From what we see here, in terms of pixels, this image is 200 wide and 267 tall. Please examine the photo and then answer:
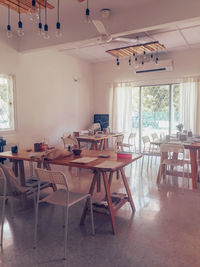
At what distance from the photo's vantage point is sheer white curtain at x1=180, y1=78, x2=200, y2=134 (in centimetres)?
601

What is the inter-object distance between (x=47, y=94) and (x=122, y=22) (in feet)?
9.10

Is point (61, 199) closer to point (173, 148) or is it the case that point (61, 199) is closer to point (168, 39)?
point (173, 148)

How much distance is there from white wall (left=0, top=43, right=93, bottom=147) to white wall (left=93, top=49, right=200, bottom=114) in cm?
38

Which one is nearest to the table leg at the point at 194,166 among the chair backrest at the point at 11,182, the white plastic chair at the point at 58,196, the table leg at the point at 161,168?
the table leg at the point at 161,168

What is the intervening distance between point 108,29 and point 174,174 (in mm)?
2912

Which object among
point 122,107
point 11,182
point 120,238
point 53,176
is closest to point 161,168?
point 120,238

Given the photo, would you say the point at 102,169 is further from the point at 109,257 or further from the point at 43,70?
the point at 43,70

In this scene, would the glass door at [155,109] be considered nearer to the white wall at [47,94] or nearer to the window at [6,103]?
the white wall at [47,94]

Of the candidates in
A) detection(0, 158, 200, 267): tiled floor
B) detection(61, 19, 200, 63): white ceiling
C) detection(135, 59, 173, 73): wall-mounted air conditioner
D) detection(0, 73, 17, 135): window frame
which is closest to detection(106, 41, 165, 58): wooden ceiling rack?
detection(61, 19, 200, 63): white ceiling

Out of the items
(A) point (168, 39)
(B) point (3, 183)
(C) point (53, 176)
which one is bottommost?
(B) point (3, 183)

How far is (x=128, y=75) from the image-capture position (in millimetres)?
6949

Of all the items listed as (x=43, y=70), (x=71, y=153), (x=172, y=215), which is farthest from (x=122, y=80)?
(x=172, y=215)

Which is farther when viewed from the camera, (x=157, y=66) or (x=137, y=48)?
(x=157, y=66)

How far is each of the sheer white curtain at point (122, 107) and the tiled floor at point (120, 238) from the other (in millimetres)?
3985
